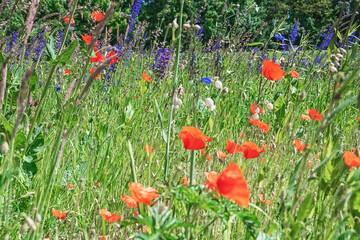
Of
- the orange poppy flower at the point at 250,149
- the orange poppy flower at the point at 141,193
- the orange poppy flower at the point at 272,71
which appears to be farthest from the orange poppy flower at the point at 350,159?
the orange poppy flower at the point at 272,71

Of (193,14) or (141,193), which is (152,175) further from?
(193,14)

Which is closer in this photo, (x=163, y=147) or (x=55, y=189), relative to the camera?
(x=55, y=189)

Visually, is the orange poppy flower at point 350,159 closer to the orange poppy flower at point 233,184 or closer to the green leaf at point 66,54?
the orange poppy flower at point 233,184

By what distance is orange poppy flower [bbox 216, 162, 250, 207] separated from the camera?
1.89ft

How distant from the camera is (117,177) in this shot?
1.33 meters

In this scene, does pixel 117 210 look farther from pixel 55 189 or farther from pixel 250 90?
pixel 250 90

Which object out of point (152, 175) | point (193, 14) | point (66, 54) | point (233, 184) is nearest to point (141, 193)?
point (233, 184)

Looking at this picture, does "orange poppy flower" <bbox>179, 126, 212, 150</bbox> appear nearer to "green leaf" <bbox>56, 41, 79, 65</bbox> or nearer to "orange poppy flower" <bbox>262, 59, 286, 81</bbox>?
"green leaf" <bbox>56, 41, 79, 65</bbox>

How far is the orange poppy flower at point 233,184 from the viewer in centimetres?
58

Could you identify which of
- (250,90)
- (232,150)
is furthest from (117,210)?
(250,90)

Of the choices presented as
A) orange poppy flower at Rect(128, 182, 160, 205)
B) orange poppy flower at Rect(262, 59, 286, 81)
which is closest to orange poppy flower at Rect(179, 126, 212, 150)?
orange poppy flower at Rect(128, 182, 160, 205)

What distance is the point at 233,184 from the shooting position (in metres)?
0.58

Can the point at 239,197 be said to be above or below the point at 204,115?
above

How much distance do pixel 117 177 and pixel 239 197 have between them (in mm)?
824
